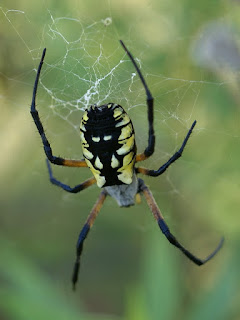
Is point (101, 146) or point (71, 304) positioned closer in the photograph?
point (101, 146)

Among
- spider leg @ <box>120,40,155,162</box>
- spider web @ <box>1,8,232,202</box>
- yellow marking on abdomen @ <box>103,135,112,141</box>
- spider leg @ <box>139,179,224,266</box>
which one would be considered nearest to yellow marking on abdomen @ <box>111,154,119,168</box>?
yellow marking on abdomen @ <box>103,135,112,141</box>

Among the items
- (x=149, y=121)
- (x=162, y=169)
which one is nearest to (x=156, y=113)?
(x=162, y=169)

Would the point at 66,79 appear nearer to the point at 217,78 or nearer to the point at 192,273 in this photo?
the point at 217,78

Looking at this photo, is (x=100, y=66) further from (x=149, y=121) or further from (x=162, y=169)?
(x=162, y=169)

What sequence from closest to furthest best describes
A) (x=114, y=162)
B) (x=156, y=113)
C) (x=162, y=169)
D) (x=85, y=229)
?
(x=114, y=162) → (x=162, y=169) → (x=156, y=113) → (x=85, y=229)

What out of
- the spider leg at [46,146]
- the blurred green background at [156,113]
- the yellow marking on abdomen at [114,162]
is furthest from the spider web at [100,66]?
the yellow marking on abdomen at [114,162]

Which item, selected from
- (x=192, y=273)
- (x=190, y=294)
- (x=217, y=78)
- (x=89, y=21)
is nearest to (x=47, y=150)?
(x=89, y=21)

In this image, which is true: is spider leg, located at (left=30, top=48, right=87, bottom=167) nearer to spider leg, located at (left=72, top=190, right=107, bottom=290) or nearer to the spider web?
the spider web
